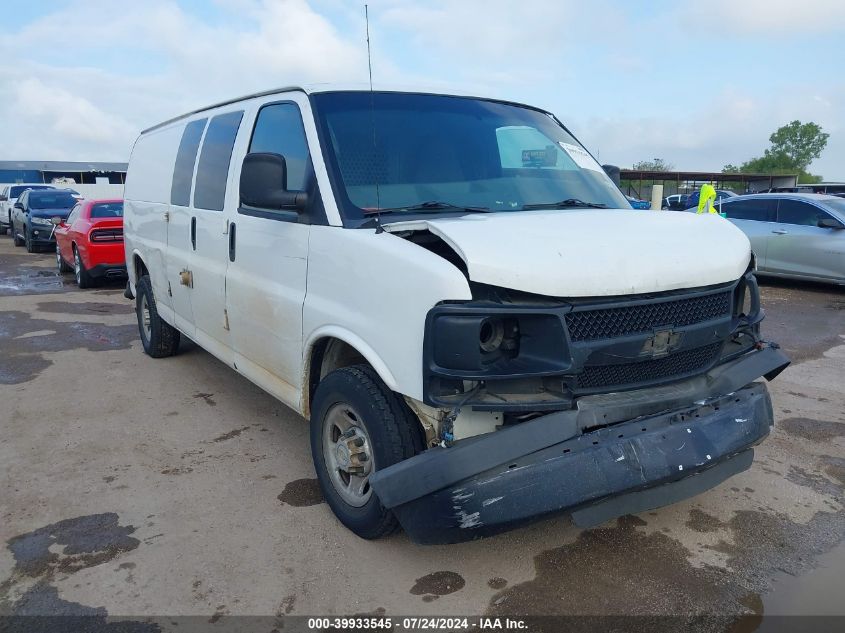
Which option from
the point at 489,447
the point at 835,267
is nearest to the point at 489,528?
the point at 489,447

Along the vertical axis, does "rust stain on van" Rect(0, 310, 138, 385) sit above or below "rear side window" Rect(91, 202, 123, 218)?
below

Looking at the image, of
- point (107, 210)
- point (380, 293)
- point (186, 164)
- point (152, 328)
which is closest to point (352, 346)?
point (380, 293)

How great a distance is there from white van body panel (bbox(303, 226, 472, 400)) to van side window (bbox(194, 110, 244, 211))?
1474mm

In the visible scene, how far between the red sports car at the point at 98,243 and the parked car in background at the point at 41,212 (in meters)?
7.43

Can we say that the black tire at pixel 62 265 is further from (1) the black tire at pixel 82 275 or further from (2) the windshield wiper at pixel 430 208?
(2) the windshield wiper at pixel 430 208

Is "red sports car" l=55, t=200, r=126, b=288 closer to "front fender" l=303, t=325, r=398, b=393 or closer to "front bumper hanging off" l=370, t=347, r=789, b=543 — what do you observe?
"front fender" l=303, t=325, r=398, b=393

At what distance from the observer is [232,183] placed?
4398 mm

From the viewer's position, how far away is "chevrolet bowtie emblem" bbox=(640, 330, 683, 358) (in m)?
2.85

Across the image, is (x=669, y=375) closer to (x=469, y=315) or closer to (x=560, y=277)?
(x=560, y=277)

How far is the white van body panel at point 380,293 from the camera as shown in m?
2.68

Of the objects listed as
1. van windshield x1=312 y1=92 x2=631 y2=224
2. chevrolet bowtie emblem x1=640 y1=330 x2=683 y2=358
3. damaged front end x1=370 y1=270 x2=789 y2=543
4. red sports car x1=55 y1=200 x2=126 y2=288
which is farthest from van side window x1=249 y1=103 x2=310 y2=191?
red sports car x1=55 y1=200 x2=126 y2=288

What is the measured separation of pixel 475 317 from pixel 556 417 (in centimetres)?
52

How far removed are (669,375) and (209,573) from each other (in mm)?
2273

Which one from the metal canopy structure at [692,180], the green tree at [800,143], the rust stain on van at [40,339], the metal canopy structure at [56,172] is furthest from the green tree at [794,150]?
the rust stain on van at [40,339]
